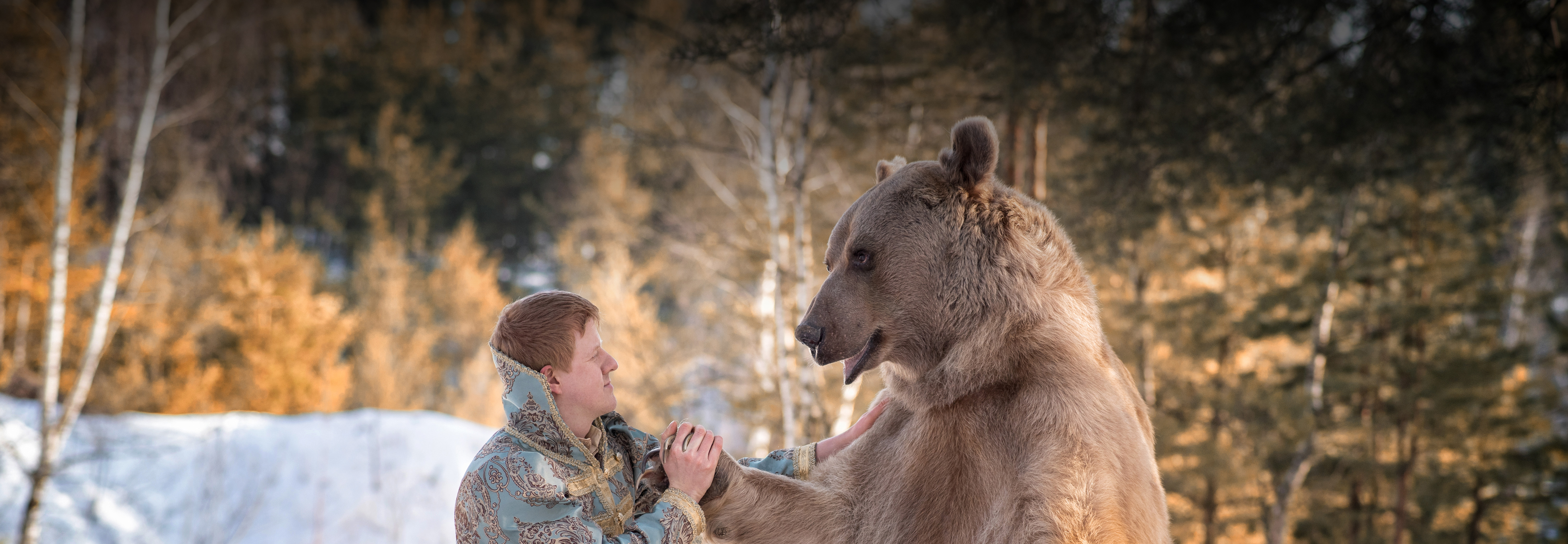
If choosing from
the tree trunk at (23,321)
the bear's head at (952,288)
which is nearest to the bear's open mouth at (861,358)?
the bear's head at (952,288)

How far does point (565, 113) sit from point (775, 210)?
22953 mm

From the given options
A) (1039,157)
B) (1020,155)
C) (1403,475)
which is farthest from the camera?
(1403,475)

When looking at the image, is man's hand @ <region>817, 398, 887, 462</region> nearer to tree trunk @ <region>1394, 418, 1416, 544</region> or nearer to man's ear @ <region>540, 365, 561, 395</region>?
man's ear @ <region>540, 365, 561, 395</region>

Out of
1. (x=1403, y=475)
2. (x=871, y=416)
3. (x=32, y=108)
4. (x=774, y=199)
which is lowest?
(x=1403, y=475)

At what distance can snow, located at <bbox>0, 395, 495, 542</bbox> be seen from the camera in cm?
1034

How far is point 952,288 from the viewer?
156cm

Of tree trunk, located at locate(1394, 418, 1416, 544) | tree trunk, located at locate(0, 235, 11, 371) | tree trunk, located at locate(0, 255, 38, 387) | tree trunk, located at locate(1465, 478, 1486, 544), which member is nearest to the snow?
tree trunk, located at locate(0, 235, 11, 371)

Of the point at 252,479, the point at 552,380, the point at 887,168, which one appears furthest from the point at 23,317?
the point at 887,168

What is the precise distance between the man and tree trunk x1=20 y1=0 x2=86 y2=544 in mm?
10371

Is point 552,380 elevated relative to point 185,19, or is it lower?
lower

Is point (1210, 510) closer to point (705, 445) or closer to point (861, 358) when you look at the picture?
point (861, 358)

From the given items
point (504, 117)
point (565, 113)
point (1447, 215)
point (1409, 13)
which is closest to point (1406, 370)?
point (1447, 215)

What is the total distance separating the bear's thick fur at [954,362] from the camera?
1458 mm

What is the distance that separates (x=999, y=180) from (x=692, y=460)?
2.97 ft
